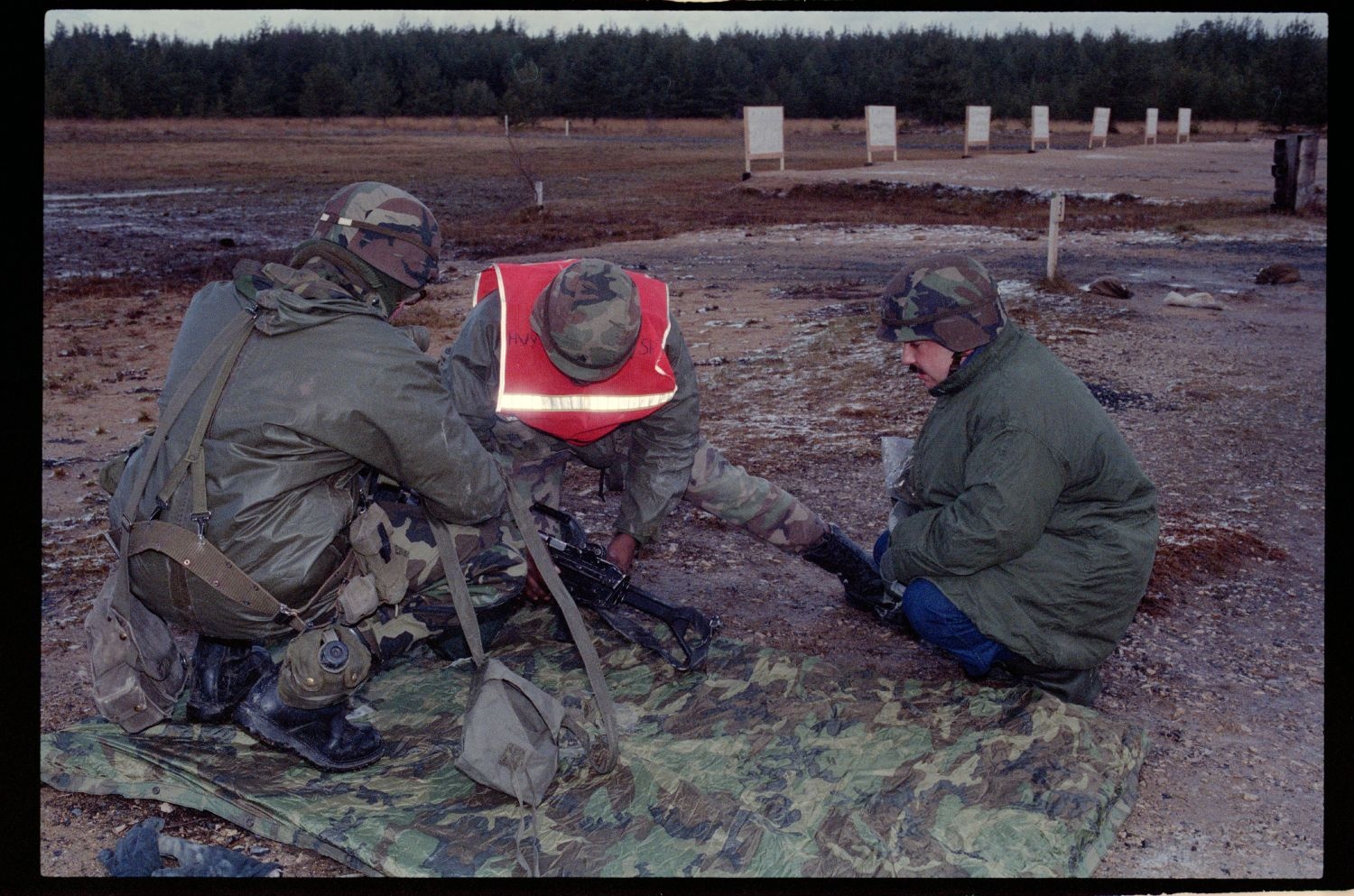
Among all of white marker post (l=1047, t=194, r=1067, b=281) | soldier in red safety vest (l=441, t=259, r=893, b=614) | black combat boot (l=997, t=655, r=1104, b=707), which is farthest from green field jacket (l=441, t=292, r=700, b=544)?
white marker post (l=1047, t=194, r=1067, b=281)

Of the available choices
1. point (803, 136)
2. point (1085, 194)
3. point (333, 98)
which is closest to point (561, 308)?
point (1085, 194)

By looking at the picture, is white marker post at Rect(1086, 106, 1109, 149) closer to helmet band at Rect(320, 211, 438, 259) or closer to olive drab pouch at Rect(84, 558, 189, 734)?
helmet band at Rect(320, 211, 438, 259)

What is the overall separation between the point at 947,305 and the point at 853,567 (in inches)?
54.0

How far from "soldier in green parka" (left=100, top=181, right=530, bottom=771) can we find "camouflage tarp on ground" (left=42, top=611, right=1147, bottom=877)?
0.60 ft

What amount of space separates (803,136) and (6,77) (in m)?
40.9

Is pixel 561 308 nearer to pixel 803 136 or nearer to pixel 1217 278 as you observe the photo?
pixel 1217 278

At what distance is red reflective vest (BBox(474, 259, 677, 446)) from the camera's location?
3.85m

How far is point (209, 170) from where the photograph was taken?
26234 mm

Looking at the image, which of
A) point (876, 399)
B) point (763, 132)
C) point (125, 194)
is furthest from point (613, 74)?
point (876, 399)

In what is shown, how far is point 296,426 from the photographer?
2910mm

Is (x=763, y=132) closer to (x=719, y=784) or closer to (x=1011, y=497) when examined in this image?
(x=1011, y=497)

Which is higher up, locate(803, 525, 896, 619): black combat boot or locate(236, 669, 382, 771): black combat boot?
locate(803, 525, 896, 619): black combat boot

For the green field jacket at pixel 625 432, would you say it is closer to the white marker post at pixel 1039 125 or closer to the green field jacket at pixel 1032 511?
the green field jacket at pixel 1032 511

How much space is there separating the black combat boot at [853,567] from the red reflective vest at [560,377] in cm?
93
